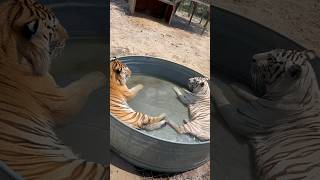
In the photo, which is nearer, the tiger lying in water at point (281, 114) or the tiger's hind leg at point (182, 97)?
the tiger lying in water at point (281, 114)

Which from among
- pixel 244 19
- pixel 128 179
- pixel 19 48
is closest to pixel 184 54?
pixel 128 179

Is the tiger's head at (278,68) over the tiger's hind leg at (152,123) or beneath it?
over

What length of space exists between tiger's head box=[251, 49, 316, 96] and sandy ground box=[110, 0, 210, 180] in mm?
1748

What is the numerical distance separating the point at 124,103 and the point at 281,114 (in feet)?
5.21

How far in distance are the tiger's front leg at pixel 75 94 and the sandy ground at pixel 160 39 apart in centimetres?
173

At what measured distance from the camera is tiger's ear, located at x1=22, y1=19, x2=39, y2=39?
1.19 m

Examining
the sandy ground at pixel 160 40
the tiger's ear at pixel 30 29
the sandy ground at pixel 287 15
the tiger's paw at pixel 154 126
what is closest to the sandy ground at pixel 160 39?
the sandy ground at pixel 160 40

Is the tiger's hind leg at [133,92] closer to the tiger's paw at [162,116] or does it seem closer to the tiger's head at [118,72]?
the tiger's head at [118,72]

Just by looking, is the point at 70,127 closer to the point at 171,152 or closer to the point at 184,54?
the point at 171,152

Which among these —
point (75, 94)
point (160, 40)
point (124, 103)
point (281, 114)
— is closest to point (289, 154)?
point (281, 114)

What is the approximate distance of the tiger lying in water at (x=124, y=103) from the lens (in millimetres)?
2640

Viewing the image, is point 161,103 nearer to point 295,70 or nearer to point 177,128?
point 177,128

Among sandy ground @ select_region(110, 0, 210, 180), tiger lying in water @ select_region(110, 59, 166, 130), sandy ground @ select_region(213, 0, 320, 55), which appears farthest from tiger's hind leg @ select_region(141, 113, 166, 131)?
sandy ground @ select_region(213, 0, 320, 55)

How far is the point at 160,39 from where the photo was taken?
3.16 metres
